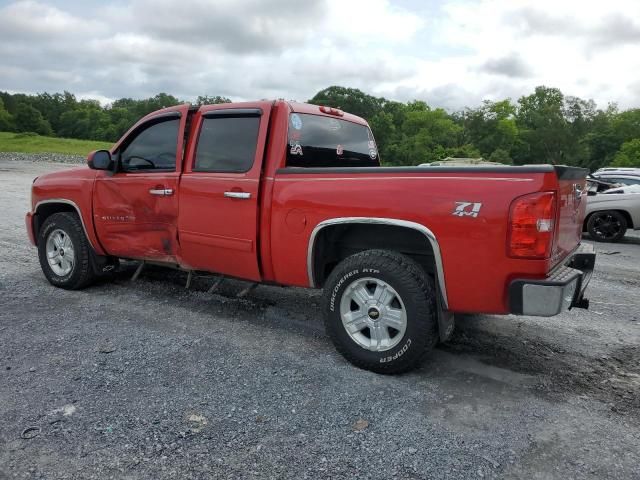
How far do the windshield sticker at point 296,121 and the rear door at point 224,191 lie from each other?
0.21m

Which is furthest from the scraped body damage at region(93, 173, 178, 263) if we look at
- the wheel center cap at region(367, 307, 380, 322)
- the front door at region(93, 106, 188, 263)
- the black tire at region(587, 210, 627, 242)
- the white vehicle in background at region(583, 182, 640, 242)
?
the black tire at region(587, 210, 627, 242)

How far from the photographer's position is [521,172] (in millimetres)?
3168

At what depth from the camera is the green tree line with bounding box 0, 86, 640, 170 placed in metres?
63.0

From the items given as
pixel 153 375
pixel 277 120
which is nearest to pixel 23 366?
pixel 153 375

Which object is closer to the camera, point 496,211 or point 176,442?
point 176,442

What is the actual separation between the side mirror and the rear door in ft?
3.32

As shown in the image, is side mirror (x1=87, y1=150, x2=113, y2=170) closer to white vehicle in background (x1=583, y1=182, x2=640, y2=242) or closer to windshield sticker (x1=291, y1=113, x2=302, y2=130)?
windshield sticker (x1=291, y1=113, x2=302, y2=130)

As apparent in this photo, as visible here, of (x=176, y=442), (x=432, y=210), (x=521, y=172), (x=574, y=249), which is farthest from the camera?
(x=574, y=249)

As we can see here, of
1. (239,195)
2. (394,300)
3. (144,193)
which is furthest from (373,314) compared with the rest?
(144,193)

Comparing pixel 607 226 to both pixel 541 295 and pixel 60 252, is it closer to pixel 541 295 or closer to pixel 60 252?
pixel 541 295

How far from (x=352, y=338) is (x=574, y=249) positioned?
1937 millimetres

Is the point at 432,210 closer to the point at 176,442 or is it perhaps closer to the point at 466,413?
the point at 466,413

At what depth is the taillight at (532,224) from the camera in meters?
3.12

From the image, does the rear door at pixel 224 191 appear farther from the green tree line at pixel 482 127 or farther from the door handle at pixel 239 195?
the green tree line at pixel 482 127
